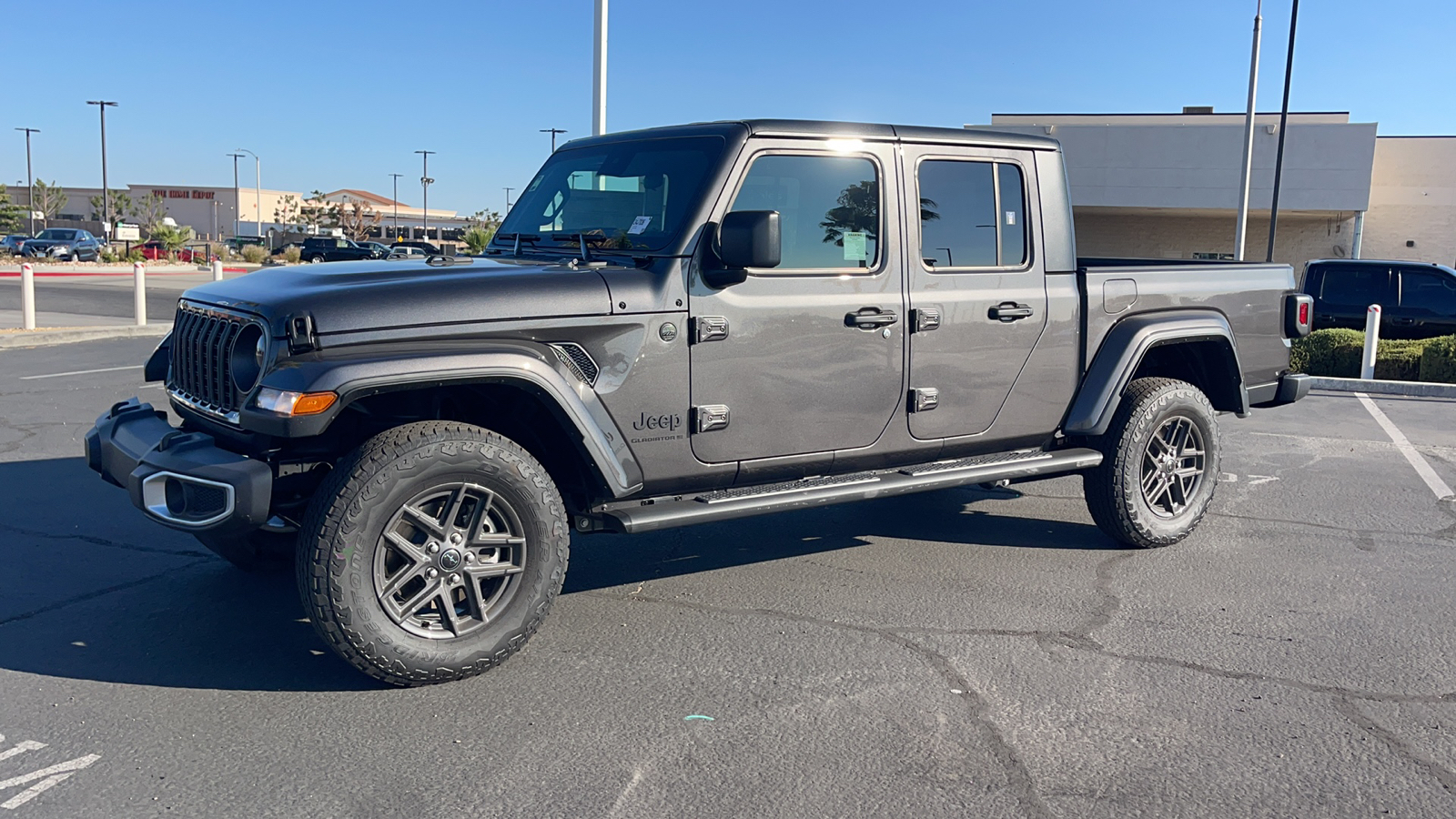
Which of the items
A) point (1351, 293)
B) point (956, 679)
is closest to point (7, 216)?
point (1351, 293)

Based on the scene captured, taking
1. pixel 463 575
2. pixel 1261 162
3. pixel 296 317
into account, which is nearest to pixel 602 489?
pixel 463 575

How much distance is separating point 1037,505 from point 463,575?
412 cm

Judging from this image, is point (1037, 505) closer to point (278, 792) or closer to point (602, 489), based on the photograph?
point (602, 489)

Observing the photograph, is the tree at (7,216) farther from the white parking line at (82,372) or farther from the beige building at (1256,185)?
the white parking line at (82,372)

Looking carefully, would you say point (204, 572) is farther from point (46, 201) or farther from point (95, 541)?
point (46, 201)

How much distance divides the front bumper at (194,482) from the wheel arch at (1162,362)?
3770 mm

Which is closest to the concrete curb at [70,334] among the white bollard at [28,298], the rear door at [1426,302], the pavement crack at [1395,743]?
the white bollard at [28,298]

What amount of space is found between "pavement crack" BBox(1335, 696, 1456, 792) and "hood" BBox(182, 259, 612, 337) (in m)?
2.92

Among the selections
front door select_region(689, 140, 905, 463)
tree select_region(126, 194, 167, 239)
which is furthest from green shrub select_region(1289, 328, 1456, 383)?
tree select_region(126, 194, 167, 239)

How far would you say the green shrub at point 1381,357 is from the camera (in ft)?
44.3

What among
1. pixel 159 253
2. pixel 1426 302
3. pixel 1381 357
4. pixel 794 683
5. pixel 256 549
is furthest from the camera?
pixel 159 253

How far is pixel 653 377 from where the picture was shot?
4367 millimetres

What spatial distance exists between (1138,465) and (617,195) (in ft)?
9.70

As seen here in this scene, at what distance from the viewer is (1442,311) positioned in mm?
15648
